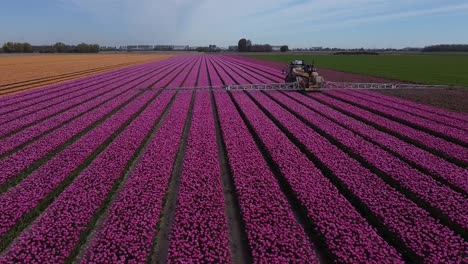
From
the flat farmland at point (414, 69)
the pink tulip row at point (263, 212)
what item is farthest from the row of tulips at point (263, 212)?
the flat farmland at point (414, 69)

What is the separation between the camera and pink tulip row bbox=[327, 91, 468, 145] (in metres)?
15.0

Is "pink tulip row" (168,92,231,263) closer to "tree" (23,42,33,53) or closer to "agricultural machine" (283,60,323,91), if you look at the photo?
"agricultural machine" (283,60,323,91)

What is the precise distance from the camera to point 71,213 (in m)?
8.22

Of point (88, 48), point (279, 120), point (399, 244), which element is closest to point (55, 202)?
point (399, 244)

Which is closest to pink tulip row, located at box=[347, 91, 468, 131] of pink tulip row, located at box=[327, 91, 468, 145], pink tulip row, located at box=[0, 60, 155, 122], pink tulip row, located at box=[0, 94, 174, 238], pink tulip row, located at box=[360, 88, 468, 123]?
pink tulip row, located at box=[327, 91, 468, 145]

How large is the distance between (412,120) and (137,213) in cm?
1561

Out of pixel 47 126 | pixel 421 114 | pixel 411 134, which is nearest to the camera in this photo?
pixel 411 134

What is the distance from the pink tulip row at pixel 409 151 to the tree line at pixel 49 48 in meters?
183

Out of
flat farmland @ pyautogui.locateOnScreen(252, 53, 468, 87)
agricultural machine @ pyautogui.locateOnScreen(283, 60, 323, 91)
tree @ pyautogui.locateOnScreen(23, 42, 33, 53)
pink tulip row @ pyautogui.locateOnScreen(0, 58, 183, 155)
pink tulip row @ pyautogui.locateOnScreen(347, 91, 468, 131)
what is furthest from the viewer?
tree @ pyautogui.locateOnScreen(23, 42, 33, 53)

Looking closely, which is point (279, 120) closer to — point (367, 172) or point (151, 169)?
point (367, 172)

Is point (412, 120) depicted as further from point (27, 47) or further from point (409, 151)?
point (27, 47)

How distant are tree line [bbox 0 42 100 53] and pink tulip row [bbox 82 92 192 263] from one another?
184 meters

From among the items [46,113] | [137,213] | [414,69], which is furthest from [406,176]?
[414,69]

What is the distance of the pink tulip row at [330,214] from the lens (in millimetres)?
6717
